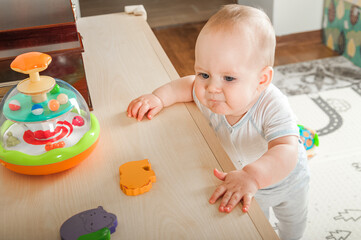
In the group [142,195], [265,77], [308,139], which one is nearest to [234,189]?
[142,195]

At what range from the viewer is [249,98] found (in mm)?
757

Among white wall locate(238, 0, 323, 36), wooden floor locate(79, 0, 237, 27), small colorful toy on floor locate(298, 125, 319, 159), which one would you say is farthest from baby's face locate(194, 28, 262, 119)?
wooden floor locate(79, 0, 237, 27)

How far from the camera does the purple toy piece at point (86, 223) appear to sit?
538 millimetres

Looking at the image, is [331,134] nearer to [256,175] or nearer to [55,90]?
[256,175]

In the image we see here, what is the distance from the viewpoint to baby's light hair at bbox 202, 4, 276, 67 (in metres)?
0.70

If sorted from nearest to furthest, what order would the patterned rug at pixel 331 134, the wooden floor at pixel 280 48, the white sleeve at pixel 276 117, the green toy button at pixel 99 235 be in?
the green toy button at pixel 99 235 < the white sleeve at pixel 276 117 < the patterned rug at pixel 331 134 < the wooden floor at pixel 280 48

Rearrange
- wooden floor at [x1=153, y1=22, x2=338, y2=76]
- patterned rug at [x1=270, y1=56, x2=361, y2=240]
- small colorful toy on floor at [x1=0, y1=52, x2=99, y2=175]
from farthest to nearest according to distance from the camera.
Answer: wooden floor at [x1=153, y1=22, x2=338, y2=76] < patterned rug at [x1=270, y1=56, x2=361, y2=240] < small colorful toy on floor at [x1=0, y1=52, x2=99, y2=175]

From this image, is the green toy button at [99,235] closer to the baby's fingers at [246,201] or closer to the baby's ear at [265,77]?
the baby's fingers at [246,201]

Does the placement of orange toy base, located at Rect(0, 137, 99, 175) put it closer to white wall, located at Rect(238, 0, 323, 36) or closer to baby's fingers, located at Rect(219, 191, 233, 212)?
baby's fingers, located at Rect(219, 191, 233, 212)

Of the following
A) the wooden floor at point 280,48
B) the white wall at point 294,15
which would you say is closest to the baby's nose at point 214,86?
the wooden floor at point 280,48

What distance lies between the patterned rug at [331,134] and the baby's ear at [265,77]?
23.0 inches

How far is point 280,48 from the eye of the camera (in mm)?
2336

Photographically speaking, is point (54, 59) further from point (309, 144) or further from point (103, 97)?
point (309, 144)

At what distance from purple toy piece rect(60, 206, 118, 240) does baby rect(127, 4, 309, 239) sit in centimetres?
15
